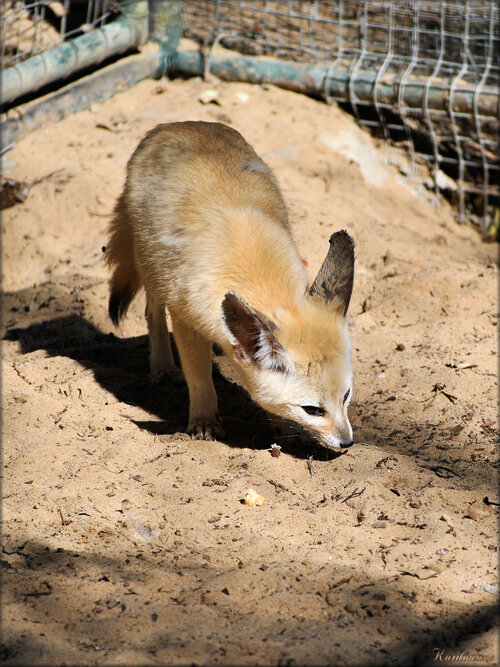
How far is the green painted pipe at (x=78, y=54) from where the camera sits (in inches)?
280

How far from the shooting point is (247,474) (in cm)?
388

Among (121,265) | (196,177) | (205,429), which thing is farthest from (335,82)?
(205,429)

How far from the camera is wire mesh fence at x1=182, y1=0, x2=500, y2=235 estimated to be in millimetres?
7402

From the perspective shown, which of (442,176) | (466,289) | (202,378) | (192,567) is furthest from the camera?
(442,176)

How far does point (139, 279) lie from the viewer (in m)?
5.10

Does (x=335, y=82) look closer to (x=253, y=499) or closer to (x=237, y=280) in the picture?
(x=237, y=280)

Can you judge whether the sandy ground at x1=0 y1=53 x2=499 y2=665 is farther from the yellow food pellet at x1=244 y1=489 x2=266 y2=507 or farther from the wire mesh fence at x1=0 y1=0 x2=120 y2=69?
the wire mesh fence at x1=0 y1=0 x2=120 y2=69

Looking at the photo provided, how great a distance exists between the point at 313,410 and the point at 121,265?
2053 mm

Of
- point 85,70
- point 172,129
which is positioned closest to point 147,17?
point 85,70

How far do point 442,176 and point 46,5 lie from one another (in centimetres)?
465

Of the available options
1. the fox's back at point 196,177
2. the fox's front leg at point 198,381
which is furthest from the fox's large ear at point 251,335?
the fox's back at point 196,177

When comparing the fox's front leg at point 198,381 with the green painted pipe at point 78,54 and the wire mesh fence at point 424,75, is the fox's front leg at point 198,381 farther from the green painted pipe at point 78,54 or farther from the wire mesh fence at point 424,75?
the wire mesh fence at point 424,75

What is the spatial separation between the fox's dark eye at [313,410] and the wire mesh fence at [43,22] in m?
5.29

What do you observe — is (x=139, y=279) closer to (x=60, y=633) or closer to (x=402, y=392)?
(x=402, y=392)
